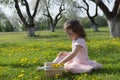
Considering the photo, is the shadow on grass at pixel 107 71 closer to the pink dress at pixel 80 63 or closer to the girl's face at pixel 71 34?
the pink dress at pixel 80 63

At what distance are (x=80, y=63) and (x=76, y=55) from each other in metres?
0.23

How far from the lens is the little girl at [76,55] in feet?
27.2

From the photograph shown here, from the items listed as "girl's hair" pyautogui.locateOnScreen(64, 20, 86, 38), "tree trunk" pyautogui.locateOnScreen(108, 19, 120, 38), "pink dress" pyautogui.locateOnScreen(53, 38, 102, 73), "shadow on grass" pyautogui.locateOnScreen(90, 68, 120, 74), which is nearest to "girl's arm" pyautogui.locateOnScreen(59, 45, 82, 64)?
"pink dress" pyautogui.locateOnScreen(53, 38, 102, 73)

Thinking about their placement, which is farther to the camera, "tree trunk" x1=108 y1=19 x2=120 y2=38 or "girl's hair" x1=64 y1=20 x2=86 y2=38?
"tree trunk" x1=108 y1=19 x2=120 y2=38

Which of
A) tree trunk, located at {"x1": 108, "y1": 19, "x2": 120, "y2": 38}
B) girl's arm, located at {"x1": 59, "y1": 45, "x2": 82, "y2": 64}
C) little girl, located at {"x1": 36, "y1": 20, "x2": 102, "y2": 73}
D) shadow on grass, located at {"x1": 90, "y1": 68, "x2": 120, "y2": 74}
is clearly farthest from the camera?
tree trunk, located at {"x1": 108, "y1": 19, "x2": 120, "y2": 38}

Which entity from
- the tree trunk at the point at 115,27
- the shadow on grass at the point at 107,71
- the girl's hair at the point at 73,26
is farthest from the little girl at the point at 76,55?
the tree trunk at the point at 115,27

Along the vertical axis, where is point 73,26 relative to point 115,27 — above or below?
above

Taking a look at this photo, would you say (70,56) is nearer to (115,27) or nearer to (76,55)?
(76,55)

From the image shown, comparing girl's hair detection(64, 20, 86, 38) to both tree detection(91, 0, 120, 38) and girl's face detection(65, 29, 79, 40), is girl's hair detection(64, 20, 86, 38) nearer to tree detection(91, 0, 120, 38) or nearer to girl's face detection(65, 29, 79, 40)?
girl's face detection(65, 29, 79, 40)

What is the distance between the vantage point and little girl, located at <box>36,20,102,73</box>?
27.2 ft

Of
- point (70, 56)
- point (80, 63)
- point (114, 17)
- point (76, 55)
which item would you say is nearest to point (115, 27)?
point (114, 17)

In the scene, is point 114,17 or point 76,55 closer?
point 76,55

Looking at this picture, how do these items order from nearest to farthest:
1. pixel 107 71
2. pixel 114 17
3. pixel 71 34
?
1. pixel 107 71
2. pixel 71 34
3. pixel 114 17

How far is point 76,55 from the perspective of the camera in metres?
8.66
